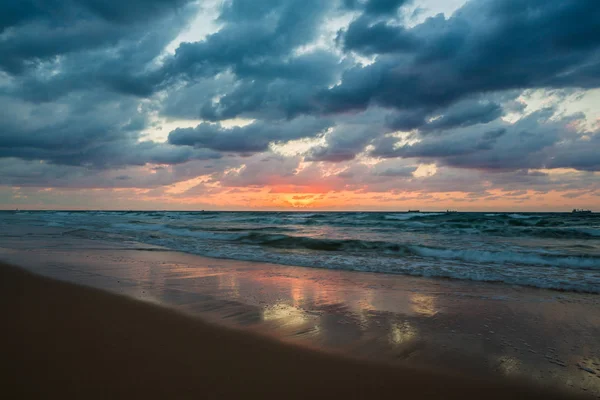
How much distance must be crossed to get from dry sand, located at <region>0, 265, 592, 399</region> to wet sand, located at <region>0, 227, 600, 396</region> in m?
0.29

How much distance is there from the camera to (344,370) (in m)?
3.53

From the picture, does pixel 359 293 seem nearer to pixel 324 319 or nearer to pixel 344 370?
pixel 324 319

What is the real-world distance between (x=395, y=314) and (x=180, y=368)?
3485mm

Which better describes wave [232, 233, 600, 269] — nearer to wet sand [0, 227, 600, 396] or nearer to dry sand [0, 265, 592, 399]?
wet sand [0, 227, 600, 396]

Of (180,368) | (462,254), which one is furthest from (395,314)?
(462,254)

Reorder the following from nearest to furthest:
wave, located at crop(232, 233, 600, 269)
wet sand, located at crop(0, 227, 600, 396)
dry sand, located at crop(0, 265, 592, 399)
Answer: dry sand, located at crop(0, 265, 592, 399)
wet sand, located at crop(0, 227, 600, 396)
wave, located at crop(232, 233, 600, 269)

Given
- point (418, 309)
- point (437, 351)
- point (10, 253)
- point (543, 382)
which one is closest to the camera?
point (543, 382)

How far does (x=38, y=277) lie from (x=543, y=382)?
9.29 meters

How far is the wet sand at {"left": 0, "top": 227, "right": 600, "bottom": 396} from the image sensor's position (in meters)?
A: 3.88

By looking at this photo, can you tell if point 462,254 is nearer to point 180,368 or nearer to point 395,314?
point 395,314

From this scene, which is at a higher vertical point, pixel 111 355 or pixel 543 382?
pixel 111 355

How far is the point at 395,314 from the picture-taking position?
5.57 meters

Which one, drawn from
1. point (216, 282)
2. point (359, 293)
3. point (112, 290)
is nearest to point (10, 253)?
point (112, 290)

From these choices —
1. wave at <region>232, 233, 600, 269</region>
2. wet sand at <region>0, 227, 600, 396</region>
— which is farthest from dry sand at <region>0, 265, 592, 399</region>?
wave at <region>232, 233, 600, 269</region>
